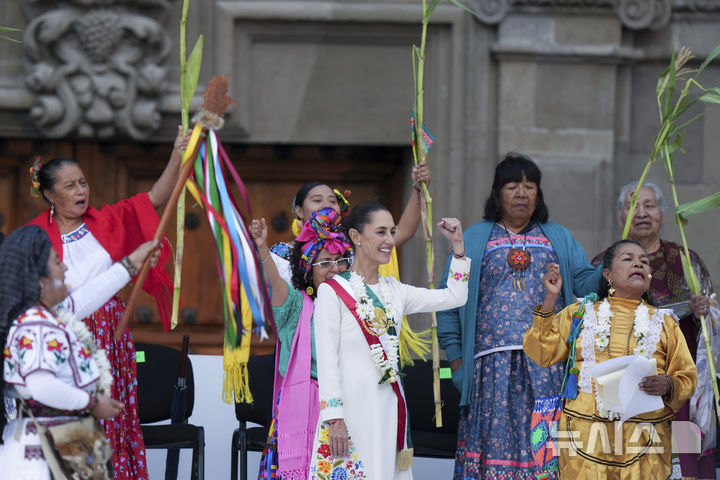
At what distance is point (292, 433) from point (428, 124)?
2946 millimetres

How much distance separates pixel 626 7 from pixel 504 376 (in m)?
3.00

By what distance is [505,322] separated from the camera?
5.59 metres

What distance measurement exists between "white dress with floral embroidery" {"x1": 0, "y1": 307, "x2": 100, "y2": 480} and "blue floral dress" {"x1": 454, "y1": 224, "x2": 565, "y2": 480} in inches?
83.1

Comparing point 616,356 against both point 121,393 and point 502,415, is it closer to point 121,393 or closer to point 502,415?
point 502,415

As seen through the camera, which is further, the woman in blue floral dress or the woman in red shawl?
the woman in blue floral dress

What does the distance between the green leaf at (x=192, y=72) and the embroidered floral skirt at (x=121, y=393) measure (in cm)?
97

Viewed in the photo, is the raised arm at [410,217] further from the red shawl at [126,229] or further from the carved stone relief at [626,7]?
the carved stone relief at [626,7]

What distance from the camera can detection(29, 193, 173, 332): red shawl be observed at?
5.21 meters

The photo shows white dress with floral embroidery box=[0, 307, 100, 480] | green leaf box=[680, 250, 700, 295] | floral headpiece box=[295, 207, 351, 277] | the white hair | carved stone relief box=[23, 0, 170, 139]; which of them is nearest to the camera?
white dress with floral embroidery box=[0, 307, 100, 480]

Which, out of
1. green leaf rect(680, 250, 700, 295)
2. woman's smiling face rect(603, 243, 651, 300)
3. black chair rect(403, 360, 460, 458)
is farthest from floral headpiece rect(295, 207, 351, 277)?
green leaf rect(680, 250, 700, 295)

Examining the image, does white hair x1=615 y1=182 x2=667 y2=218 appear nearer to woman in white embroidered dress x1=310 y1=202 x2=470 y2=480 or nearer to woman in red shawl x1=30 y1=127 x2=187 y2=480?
woman in white embroidered dress x1=310 y1=202 x2=470 y2=480

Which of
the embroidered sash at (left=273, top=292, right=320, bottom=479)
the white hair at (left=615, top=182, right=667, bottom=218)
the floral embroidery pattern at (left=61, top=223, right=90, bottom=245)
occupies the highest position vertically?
the white hair at (left=615, top=182, right=667, bottom=218)

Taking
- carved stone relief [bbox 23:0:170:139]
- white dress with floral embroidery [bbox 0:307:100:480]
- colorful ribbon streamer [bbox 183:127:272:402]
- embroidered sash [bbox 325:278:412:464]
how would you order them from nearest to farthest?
white dress with floral embroidery [bbox 0:307:100:480], colorful ribbon streamer [bbox 183:127:272:402], embroidered sash [bbox 325:278:412:464], carved stone relief [bbox 23:0:170:139]

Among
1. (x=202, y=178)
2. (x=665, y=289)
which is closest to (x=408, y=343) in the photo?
(x=665, y=289)
